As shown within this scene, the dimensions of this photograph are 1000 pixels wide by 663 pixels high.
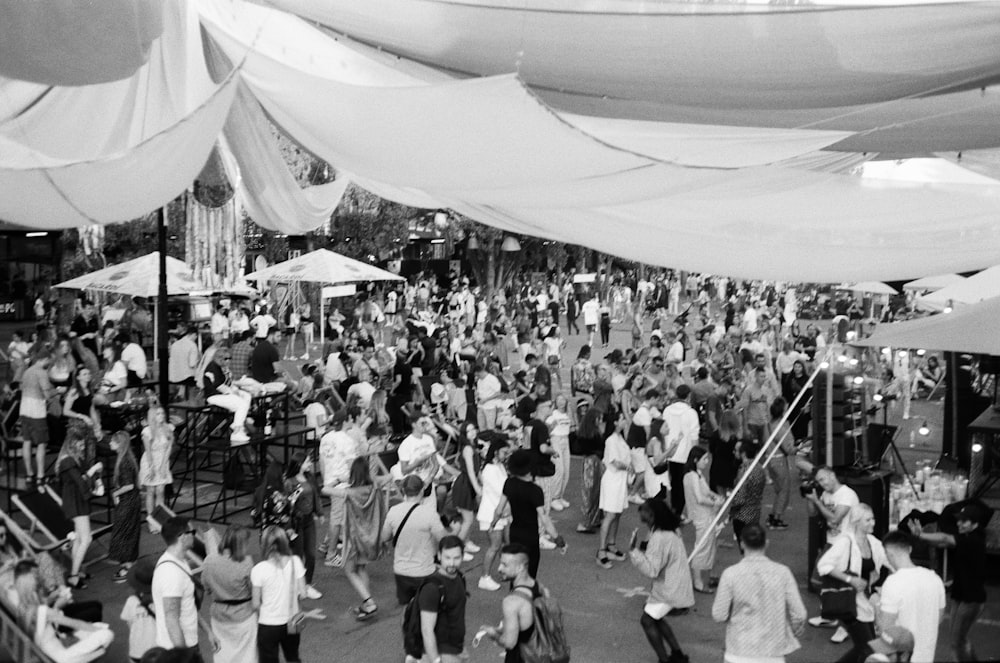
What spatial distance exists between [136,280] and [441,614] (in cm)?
1326

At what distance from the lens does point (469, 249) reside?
39094 millimetres

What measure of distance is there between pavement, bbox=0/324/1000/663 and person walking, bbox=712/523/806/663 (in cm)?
175

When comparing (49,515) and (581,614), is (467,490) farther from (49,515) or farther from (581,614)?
(49,515)

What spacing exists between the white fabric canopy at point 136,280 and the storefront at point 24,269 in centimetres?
861

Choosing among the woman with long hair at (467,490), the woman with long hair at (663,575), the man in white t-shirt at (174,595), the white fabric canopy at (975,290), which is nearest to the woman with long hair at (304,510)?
the woman with long hair at (467,490)

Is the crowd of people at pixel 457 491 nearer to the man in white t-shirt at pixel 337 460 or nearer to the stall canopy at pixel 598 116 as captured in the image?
the man in white t-shirt at pixel 337 460

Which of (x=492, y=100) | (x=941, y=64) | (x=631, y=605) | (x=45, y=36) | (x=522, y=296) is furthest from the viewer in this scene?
(x=522, y=296)

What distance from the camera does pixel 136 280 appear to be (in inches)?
714

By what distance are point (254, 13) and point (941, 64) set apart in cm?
363

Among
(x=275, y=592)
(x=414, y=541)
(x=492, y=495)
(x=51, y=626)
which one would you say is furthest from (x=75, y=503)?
(x=492, y=495)

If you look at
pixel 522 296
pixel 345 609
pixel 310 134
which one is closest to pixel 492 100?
pixel 310 134

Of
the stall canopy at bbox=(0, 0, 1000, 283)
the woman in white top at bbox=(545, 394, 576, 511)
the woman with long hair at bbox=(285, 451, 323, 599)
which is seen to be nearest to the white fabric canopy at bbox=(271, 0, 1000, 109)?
the stall canopy at bbox=(0, 0, 1000, 283)

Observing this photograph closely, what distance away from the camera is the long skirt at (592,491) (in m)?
11.1

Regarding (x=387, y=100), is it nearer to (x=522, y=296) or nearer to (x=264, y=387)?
(x=264, y=387)
